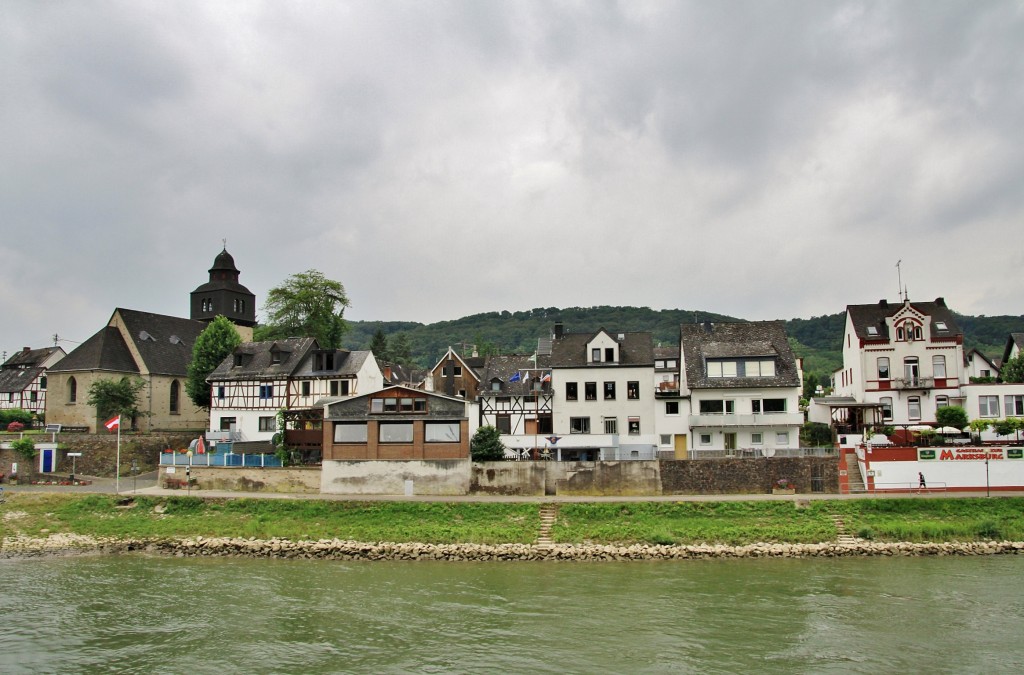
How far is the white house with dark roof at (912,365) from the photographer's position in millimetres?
46969

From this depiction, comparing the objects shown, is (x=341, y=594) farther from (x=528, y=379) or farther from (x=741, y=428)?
(x=741, y=428)

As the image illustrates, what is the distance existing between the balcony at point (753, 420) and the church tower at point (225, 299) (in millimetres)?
46684

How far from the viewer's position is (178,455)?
141 feet

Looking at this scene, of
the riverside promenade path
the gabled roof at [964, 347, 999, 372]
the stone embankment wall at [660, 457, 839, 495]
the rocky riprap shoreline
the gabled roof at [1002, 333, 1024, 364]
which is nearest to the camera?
the rocky riprap shoreline

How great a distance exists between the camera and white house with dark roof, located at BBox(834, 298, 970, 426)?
4697cm

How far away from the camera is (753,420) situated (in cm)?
4334

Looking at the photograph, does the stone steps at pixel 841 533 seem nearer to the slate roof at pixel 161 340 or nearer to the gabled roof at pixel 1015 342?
the gabled roof at pixel 1015 342

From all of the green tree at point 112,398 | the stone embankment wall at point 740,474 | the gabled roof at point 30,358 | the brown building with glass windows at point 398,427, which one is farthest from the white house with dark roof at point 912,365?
the gabled roof at point 30,358

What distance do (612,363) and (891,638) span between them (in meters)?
25.3

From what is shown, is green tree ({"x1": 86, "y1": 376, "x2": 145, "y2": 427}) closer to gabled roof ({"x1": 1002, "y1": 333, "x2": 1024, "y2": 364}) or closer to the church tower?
the church tower

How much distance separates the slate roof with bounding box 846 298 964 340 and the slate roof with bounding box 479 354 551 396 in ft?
65.4

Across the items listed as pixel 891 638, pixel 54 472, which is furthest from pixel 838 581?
pixel 54 472

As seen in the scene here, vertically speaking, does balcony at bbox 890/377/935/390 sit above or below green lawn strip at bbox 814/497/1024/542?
above

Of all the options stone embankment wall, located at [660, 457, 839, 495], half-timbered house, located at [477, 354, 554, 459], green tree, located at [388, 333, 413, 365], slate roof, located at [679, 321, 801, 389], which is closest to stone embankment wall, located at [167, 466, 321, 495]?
half-timbered house, located at [477, 354, 554, 459]
